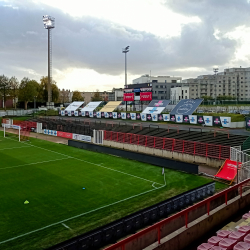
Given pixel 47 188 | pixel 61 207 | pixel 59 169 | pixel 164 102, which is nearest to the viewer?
pixel 61 207

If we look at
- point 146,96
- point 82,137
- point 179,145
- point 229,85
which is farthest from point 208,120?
point 229,85

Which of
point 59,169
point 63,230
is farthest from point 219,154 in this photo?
point 63,230

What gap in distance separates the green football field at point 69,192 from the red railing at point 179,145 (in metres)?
4.28

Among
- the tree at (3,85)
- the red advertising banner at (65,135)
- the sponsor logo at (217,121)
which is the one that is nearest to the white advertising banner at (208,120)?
the sponsor logo at (217,121)

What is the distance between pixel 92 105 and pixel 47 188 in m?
58.1

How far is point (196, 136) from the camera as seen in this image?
3288 cm

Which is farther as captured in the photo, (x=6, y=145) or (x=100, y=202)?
(x=6, y=145)

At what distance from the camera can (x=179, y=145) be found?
91.5ft

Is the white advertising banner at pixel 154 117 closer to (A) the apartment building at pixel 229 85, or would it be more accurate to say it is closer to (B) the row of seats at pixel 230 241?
(B) the row of seats at pixel 230 241

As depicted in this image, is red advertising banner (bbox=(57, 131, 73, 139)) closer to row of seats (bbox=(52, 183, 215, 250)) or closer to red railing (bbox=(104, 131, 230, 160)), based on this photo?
red railing (bbox=(104, 131, 230, 160))

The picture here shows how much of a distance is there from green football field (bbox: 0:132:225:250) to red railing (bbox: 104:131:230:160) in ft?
14.1

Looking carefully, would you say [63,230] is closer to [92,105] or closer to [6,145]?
[6,145]

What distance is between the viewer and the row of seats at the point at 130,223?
998 cm

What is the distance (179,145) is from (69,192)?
551 inches
